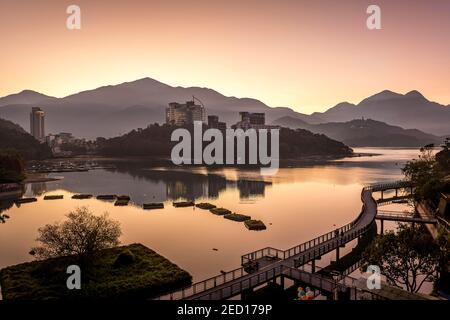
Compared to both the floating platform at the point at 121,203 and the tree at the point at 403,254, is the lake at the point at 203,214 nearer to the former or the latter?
the floating platform at the point at 121,203

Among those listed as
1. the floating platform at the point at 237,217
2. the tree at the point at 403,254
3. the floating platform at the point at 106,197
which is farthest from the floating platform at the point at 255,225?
the floating platform at the point at 106,197

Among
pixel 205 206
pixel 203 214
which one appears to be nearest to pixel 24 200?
pixel 205 206

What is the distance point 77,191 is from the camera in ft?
442

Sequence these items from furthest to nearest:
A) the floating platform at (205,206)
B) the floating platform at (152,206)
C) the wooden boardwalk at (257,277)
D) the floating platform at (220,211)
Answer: the floating platform at (152,206) → the floating platform at (205,206) → the floating platform at (220,211) → the wooden boardwalk at (257,277)

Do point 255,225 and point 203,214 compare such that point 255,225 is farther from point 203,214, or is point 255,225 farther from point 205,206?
point 205,206

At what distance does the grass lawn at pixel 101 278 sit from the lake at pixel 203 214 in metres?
4.63

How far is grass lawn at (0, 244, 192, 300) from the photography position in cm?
4112

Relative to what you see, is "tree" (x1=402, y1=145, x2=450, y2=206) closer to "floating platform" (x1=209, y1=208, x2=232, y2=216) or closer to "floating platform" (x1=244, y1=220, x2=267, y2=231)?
"floating platform" (x1=244, y1=220, x2=267, y2=231)

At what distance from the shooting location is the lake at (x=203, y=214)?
6119cm

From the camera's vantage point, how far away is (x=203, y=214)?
9206cm

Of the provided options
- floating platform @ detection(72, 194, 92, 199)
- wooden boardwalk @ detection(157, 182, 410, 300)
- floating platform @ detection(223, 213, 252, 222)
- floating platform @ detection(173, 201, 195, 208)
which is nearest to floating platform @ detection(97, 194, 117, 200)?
floating platform @ detection(72, 194, 92, 199)

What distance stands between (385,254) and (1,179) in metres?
123

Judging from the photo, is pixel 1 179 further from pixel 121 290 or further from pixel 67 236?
pixel 121 290
